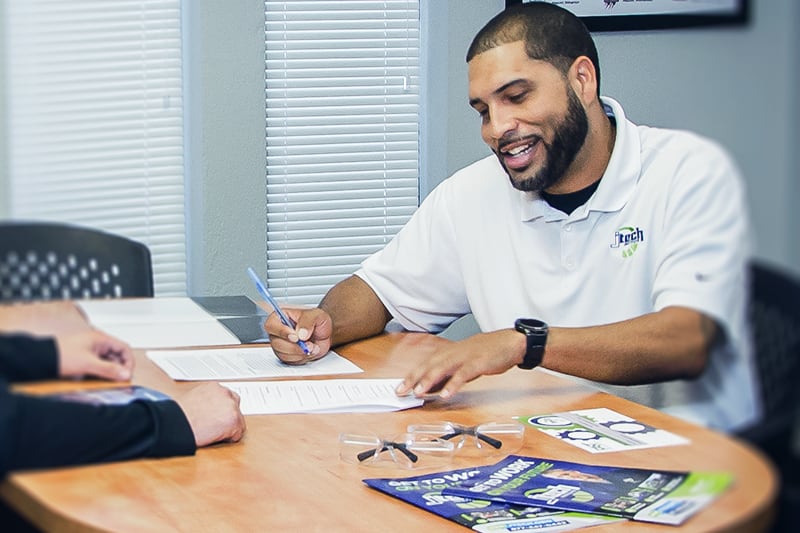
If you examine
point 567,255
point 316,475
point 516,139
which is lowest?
point 316,475

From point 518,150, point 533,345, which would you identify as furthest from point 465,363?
point 518,150

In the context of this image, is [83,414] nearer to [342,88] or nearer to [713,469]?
[713,469]

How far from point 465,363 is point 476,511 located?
0.26m

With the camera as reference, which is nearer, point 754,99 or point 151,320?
point 754,99

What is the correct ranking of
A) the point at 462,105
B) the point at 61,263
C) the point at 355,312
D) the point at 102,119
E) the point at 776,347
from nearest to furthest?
the point at 776,347 < the point at 61,263 < the point at 102,119 < the point at 462,105 < the point at 355,312

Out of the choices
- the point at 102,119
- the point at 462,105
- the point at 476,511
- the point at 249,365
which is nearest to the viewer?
the point at 102,119

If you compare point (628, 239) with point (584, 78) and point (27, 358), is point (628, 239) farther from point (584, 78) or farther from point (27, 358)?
point (27, 358)

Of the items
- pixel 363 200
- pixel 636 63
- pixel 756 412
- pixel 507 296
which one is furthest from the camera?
pixel 507 296

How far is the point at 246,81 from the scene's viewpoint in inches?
29.5

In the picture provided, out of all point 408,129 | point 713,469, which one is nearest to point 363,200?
point 408,129

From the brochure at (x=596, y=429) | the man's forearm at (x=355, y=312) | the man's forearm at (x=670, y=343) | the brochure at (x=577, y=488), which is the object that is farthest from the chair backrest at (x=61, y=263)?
the man's forearm at (x=355, y=312)

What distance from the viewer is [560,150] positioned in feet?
3.28

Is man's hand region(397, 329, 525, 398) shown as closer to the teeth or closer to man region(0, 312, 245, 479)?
the teeth

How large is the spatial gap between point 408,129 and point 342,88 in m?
0.08
